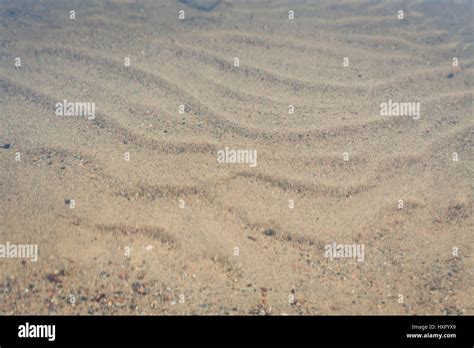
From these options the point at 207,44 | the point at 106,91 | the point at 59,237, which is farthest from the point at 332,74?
the point at 59,237

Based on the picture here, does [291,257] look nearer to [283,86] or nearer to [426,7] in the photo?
[283,86]

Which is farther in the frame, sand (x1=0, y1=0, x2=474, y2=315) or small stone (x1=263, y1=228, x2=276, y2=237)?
small stone (x1=263, y1=228, x2=276, y2=237)

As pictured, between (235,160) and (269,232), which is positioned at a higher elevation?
(235,160)

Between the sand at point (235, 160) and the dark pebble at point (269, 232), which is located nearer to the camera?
the sand at point (235, 160)

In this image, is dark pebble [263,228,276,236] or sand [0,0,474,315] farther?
dark pebble [263,228,276,236]

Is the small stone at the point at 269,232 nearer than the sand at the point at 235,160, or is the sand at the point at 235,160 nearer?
the sand at the point at 235,160

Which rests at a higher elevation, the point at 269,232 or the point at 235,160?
the point at 235,160

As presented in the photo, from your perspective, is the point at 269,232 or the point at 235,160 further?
the point at 235,160

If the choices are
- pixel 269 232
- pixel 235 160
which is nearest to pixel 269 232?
pixel 269 232

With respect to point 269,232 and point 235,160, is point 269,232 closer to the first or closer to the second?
point 269,232
